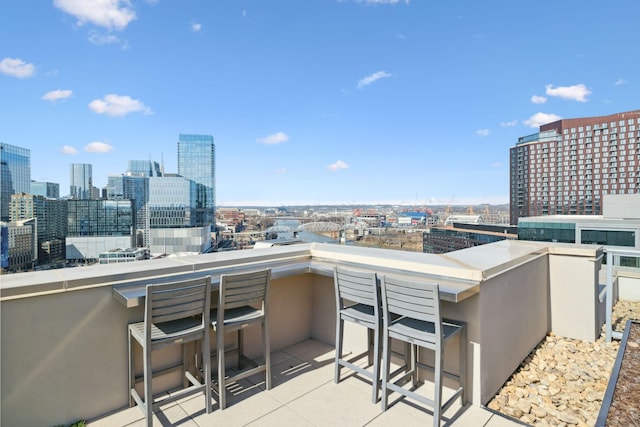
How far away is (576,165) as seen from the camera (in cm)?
6288

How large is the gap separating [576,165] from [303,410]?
81240 millimetres

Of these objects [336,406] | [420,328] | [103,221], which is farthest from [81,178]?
[420,328]

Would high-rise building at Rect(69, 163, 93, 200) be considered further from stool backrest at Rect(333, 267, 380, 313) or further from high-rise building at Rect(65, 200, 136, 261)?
stool backrest at Rect(333, 267, 380, 313)

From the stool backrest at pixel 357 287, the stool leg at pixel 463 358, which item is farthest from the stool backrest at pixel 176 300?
the stool leg at pixel 463 358

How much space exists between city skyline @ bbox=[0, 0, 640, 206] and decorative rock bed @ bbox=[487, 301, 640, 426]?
13914 millimetres

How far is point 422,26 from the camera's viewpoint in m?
14.9

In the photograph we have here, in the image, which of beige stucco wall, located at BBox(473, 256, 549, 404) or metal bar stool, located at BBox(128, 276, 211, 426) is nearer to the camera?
→ metal bar stool, located at BBox(128, 276, 211, 426)

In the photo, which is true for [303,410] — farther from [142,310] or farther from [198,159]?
[198,159]

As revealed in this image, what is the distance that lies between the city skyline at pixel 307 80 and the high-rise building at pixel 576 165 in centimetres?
665

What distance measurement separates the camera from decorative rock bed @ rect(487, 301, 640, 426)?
1918mm

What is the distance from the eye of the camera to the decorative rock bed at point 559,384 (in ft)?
6.29

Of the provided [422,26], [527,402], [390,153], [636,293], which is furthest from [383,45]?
[390,153]

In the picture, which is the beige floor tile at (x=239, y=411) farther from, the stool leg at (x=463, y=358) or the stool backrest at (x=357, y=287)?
the stool leg at (x=463, y=358)

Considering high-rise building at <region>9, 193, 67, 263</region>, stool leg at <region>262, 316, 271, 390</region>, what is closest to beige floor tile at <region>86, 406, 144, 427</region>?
stool leg at <region>262, 316, 271, 390</region>
